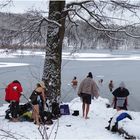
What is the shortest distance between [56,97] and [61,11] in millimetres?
2546

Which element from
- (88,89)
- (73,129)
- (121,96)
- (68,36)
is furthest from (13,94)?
(68,36)

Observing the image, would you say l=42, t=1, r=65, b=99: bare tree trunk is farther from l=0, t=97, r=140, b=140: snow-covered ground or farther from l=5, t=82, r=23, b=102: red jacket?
l=5, t=82, r=23, b=102: red jacket

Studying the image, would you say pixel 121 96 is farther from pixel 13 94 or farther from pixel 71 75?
pixel 71 75

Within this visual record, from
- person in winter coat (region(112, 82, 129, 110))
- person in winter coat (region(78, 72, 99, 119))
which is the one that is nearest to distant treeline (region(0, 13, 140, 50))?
person in winter coat (region(112, 82, 129, 110))

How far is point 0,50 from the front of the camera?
486 inches

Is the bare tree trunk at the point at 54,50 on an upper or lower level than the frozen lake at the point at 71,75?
upper

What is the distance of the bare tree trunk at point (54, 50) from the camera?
10883mm

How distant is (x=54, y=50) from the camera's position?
10.9 meters

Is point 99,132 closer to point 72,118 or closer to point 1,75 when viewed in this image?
point 72,118

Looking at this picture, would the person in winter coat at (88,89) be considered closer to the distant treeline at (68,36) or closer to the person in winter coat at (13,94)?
the distant treeline at (68,36)

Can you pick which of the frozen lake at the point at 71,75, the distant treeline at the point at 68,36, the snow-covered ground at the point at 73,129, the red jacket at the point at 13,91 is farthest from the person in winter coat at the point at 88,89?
the red jacket at the point at 13,91

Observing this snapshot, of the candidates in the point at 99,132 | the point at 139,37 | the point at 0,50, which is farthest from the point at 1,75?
the point at 99,132

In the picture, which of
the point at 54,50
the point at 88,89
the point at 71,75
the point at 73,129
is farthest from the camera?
the point at 71,75

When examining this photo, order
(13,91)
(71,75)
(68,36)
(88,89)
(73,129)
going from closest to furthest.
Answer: (73,129), (13,91), (88,89), (68,36), (71,75)
